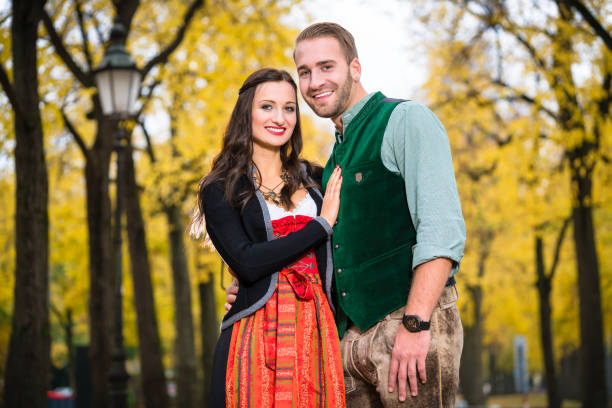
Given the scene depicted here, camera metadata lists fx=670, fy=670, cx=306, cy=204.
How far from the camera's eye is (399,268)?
279 centimetres

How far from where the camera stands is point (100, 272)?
10758 mm

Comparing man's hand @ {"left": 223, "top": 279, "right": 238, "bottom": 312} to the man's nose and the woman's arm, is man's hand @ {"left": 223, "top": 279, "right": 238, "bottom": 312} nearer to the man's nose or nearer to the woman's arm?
the woman's arm

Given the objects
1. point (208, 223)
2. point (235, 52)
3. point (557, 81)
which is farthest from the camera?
point (235, 52)

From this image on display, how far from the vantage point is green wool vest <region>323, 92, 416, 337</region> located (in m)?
2.80

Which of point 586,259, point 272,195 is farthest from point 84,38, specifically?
point 586,259

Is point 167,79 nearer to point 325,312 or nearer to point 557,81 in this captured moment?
point 557,81

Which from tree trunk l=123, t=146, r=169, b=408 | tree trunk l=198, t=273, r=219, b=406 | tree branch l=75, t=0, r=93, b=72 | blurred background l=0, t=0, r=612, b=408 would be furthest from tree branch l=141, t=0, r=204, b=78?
tree trunk l=198, t=273, r=219, b=406

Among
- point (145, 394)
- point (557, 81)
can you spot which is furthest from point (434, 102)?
point (145, 394)

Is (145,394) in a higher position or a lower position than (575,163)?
lower

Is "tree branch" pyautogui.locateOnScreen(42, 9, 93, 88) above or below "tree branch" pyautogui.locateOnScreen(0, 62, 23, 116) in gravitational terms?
above

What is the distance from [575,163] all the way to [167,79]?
7558mm

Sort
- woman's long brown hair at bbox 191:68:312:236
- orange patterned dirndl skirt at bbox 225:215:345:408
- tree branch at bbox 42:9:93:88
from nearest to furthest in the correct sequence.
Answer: orange patterned dirndl skirt at bbox 225:215:345:408 < woman's long brown hair at bbox 191:68:312:236 < tree branch at bbox 42:9:93:88

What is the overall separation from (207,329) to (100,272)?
6.80 meters

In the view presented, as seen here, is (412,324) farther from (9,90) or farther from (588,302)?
(588,302)
